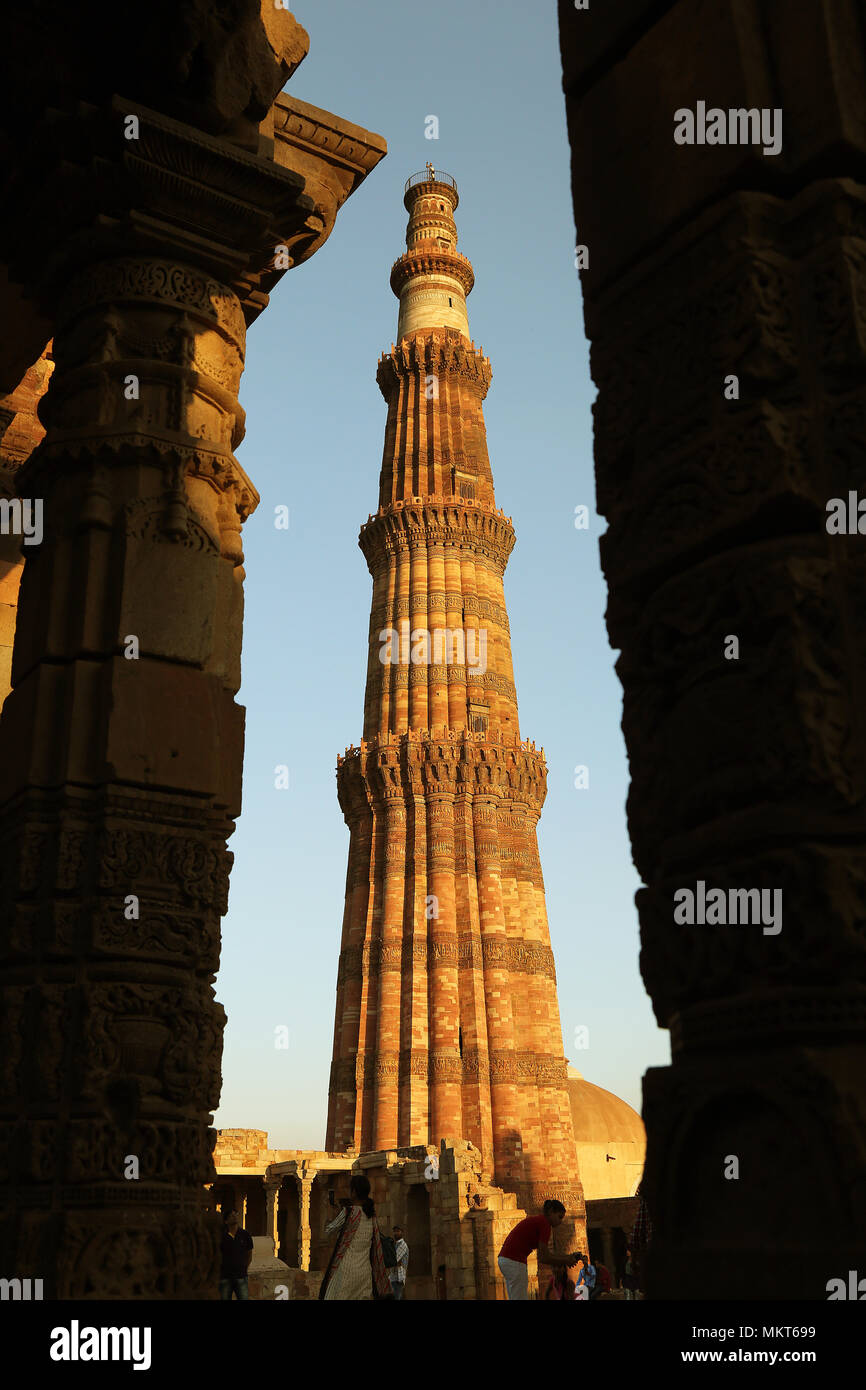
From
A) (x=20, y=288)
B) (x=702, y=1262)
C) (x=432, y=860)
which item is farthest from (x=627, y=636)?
(x=432, y=860)

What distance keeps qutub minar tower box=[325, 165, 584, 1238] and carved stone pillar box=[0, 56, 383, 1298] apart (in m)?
25.0

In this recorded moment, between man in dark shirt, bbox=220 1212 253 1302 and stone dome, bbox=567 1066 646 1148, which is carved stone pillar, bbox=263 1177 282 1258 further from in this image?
stone dome, bbox=567 1066 646 1148

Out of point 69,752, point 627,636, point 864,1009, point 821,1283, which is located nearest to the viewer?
point 821,1283

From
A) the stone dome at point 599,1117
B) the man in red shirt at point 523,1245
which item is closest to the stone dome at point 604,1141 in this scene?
the stone dome at point 599,1117

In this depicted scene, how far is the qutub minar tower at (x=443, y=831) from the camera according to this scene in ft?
93.7

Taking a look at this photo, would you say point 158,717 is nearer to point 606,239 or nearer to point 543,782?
point 606,239

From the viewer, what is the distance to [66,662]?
466 cm

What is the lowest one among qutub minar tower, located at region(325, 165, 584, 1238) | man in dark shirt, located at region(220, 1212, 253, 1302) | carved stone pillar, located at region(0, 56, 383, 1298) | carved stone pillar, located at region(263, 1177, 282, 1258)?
man in dark shirt, located at region(220, 1212, 253, 1302)

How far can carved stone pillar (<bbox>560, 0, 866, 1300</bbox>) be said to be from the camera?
67.5 inches

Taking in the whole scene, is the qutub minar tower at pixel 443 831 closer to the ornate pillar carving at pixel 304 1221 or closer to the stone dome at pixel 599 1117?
the ornate pillar carving at pixel 304 1221

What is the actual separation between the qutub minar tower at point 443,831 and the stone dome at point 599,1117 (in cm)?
877

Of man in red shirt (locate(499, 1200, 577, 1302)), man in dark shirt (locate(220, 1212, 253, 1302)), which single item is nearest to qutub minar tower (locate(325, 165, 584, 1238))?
man in dark shirt (locate(220, 1212, 253, 1302))

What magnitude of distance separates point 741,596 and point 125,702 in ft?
9.96

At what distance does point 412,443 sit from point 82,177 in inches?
1219
